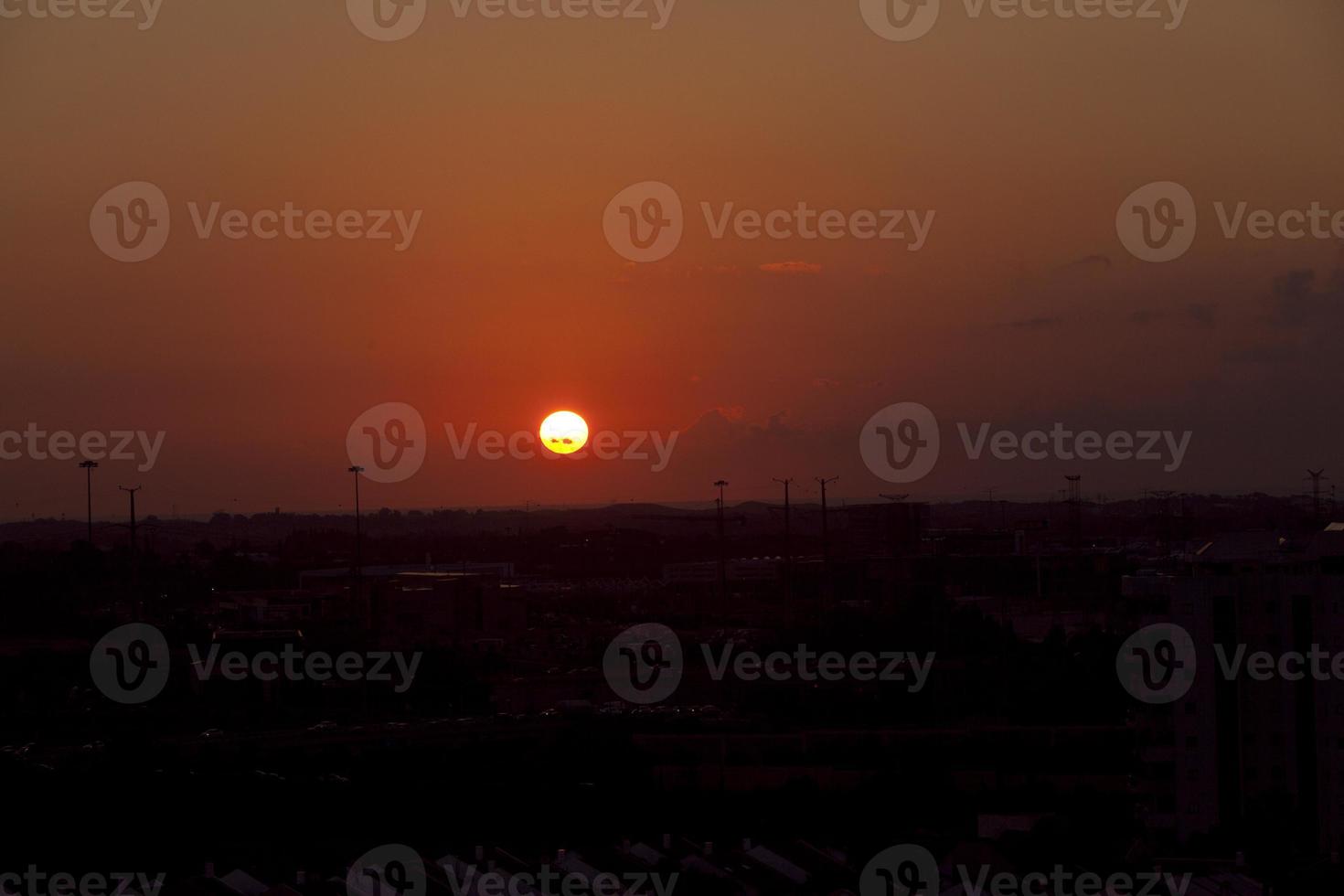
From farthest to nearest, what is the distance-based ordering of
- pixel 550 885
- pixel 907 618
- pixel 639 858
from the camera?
pixel 907 618 → pixel 639 858 → pixel 550 885

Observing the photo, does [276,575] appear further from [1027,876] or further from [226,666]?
[1027,876]

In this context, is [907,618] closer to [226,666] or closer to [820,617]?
[820,617]

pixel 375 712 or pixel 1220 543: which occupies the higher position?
pixel 1220 543

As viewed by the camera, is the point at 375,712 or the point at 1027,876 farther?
the point at 375,712

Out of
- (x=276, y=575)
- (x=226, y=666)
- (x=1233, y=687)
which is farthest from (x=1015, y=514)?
(x=1233, y=687)

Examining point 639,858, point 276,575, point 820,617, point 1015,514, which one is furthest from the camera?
point 1015,514

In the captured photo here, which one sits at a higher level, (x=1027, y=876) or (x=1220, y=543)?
(x=1220, y=543)

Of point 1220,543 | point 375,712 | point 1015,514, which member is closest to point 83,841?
point 375,712

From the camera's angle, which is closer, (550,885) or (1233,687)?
(550,885)

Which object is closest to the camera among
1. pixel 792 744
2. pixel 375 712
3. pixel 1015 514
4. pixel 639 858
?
pixel 639 858
